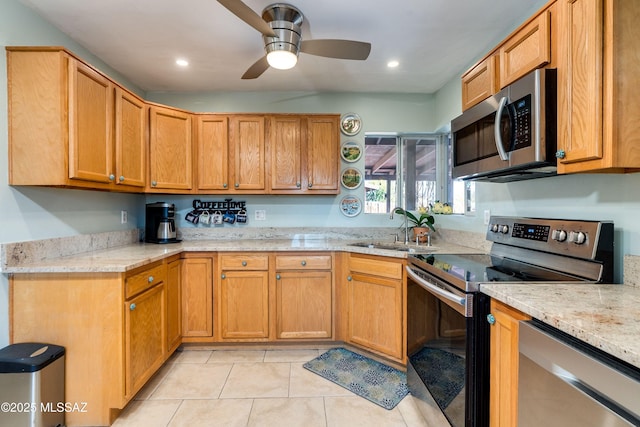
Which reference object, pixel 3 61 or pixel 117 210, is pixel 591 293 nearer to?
pixel 3 61

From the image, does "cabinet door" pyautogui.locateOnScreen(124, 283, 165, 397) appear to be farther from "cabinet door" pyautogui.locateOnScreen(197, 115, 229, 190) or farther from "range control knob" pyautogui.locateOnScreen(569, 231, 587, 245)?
"range control knob" pyautogui.locateOnScreen(569, 231, 587, 245)

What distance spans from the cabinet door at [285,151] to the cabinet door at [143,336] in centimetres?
134

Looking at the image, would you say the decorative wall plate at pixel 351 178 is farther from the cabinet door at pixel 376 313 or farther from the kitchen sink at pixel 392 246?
the cabinet door at pixel 376 313

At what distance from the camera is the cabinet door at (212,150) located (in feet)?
9.34

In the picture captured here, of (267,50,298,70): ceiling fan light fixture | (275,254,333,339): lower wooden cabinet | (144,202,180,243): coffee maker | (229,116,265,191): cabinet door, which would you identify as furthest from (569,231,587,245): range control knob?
(144,202,180,243): coffee maker

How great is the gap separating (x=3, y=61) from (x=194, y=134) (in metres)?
1.30

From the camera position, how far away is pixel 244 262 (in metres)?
2.55

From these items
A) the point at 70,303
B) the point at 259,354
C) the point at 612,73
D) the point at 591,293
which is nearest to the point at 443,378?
the point at 591,293

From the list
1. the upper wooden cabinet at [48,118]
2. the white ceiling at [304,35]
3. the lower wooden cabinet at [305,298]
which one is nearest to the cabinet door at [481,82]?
the white ceiling at [304,35]

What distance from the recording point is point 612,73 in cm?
103

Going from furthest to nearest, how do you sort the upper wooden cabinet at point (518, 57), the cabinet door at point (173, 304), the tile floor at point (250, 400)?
the cabinet door at point (173, 304), the tile floor at point (250, 400), the upper wooden cabinet at point (518, 57)

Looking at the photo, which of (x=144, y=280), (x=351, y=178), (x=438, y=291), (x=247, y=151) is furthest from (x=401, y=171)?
(x=144, y=280)

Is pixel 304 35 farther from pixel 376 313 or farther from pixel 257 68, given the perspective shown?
pixel 376 313

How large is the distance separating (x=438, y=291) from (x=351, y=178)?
1.84 m
